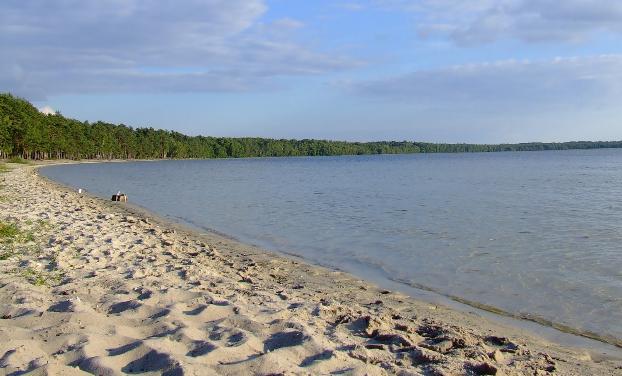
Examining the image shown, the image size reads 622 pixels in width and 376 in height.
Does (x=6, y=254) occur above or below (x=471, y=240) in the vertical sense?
above

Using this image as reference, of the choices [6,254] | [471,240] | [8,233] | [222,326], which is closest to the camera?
[222,326]

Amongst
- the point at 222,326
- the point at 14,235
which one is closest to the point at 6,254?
the point at 14,235

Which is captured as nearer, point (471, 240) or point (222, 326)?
point (222, 326)

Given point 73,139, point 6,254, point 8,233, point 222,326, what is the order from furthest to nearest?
point 73,139 < point 8,233 < point 6,254 < point 222,326

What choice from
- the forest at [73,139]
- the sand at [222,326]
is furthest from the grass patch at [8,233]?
the forest at [73,139]

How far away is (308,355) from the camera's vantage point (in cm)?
521

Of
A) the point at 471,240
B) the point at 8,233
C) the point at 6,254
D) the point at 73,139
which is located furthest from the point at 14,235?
the point at 73,139

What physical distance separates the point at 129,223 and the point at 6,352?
12.4 m

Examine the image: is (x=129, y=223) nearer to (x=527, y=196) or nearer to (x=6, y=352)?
(x=6, y=352)

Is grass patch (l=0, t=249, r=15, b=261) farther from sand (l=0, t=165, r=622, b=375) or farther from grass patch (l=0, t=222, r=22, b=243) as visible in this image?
grass patch (l=0, t=222, r=22, b=243)

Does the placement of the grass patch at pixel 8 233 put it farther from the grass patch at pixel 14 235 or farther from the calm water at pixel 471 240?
the calm water at pixel 471 240

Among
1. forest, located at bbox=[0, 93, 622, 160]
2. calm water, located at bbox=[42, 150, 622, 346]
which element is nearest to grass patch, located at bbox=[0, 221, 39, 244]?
calm water, located at bbox=[42, 150, 622, 346]

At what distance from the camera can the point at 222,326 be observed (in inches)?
237

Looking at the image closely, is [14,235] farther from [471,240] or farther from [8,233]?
[471,240]
